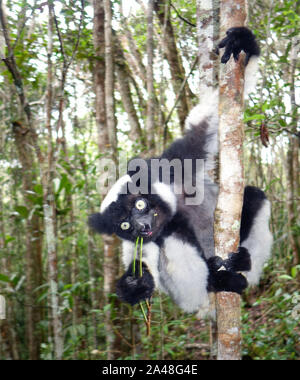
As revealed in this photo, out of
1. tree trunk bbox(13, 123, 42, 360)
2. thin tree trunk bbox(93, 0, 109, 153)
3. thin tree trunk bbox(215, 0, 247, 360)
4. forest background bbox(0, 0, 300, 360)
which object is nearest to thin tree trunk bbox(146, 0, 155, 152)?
forest background bbox(0, 0, 300, 360)

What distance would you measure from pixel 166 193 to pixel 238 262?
0.72 m

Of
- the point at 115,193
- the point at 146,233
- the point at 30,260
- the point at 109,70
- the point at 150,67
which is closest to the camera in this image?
the point at 146,233

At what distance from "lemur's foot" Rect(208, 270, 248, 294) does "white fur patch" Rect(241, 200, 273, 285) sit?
0.76m

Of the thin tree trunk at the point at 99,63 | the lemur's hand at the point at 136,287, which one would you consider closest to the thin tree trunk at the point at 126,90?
the thin tree trunk at the point at 99,63

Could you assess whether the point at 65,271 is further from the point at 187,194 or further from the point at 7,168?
the point at 187,194

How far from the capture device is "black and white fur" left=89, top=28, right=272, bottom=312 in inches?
90.1

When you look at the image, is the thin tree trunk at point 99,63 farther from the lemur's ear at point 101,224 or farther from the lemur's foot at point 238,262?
the lemur's foot at point 238,262

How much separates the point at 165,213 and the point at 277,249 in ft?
9.95

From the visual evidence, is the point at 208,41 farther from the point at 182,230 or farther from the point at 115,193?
the point at 182,230

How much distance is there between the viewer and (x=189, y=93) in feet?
15.1

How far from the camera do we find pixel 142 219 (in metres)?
2.25

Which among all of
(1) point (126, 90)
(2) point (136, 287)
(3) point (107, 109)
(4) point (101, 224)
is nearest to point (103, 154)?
(3) point (107, 109)
